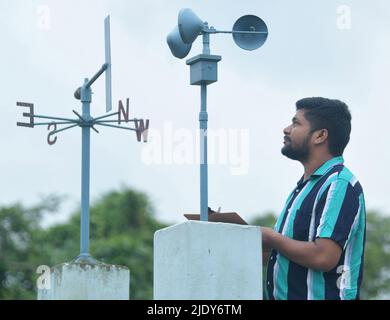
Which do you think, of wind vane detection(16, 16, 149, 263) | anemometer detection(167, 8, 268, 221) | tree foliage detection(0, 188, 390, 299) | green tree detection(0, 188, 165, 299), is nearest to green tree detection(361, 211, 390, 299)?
tree foliage detection(0, 188, 390, 299)

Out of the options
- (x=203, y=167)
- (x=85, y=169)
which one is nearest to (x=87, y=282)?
(x=85, y=169)

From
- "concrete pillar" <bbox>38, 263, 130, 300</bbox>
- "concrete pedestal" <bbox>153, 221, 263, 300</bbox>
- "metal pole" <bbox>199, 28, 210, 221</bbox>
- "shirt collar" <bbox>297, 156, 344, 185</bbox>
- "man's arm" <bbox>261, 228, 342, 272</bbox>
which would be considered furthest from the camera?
"concrete pillar" <bbox>38, 263, 130, 300</bbox>

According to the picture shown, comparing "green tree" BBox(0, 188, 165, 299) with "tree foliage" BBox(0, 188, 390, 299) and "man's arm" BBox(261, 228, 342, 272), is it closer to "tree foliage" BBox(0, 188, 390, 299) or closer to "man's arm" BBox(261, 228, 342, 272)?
"tree foliage" BBox(0, 188, 390, 299)

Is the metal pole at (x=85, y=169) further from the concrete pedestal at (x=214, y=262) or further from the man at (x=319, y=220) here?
the concrete pedestal at (x=214, y=262)

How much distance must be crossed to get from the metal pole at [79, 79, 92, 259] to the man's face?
2845 millimetres

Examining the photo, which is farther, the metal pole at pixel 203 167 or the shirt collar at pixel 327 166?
the shirt collar at pixel 327 166

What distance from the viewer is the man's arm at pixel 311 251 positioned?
7.33m

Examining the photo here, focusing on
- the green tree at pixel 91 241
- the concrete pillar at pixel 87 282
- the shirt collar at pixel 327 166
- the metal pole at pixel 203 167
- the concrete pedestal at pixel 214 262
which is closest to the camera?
the concrete pedestal at pixel 214 262

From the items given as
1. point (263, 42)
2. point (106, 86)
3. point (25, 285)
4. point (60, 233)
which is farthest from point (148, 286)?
point (263, 42)

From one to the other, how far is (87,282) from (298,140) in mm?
2501

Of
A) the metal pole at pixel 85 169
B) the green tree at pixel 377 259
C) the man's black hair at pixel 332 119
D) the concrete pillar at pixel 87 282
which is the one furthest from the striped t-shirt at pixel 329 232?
the green tree at pixel 377 259

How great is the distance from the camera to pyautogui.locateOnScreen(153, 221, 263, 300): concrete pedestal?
713cm

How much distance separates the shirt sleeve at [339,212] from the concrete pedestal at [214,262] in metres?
0.35

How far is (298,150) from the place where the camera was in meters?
7.74
